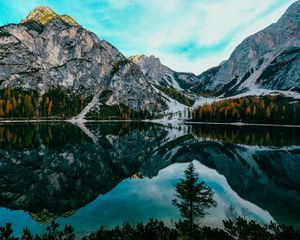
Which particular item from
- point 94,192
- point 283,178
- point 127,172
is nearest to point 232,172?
point 283,178

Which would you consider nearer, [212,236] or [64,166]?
[212,236]

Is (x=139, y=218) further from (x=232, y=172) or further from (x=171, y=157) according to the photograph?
(x=171, y=157)

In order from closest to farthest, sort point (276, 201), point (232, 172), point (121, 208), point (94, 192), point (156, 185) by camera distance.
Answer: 1. point (121, 208)
2. point (276, 201)
3. point (94, 192)
4. point (156, 185)
5. point (232, 172)

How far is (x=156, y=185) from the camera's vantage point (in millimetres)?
47938

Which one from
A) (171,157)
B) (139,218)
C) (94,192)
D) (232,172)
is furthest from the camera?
(171,157)

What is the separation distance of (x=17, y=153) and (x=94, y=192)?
127 feet

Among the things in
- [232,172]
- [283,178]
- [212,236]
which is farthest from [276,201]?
[212,236]

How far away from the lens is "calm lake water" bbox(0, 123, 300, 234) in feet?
107

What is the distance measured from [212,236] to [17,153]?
64.7 m

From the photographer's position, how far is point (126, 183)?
4916cm

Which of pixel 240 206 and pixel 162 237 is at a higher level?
pixel 162 237

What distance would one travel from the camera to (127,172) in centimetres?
5775

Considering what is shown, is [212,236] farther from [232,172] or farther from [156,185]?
[232,172]

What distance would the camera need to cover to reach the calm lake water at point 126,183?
32531mm
